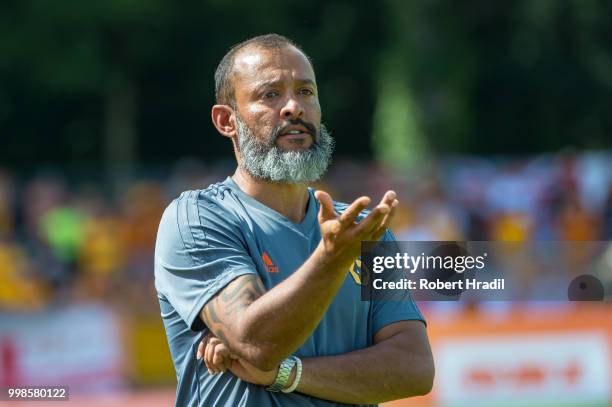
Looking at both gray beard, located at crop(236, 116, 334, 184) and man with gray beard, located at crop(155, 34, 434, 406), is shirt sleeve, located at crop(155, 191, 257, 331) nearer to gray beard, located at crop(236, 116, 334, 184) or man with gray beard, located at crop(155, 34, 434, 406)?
man with gray beard, located at crop(155, 34, 434, 406)

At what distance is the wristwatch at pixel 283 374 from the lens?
3906mm

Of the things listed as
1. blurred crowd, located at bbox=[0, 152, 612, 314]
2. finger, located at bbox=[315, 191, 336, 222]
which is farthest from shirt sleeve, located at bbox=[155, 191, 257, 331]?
blurred crowd, located at bbox=[0, 152, 612, 314]

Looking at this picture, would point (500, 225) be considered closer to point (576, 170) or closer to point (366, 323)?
point (576, 170)

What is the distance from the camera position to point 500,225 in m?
16.6

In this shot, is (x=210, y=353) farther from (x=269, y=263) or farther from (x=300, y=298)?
(x=300, y=298)

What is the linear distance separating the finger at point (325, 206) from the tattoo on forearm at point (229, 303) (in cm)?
43

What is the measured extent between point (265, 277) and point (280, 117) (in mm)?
567

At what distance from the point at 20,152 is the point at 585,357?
71.9 feet

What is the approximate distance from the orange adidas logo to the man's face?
0.29 meters

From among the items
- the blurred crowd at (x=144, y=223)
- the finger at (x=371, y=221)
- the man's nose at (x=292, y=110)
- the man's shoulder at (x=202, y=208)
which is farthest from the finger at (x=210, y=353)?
the blurred crowd at (x=144, y=223)

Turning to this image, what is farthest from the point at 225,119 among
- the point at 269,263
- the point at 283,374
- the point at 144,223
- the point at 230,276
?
the point at 144,223

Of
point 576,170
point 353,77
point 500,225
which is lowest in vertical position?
point 500,225

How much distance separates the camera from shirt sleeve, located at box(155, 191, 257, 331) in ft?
12.8

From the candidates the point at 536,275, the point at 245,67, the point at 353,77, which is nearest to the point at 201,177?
the point at 536,275
